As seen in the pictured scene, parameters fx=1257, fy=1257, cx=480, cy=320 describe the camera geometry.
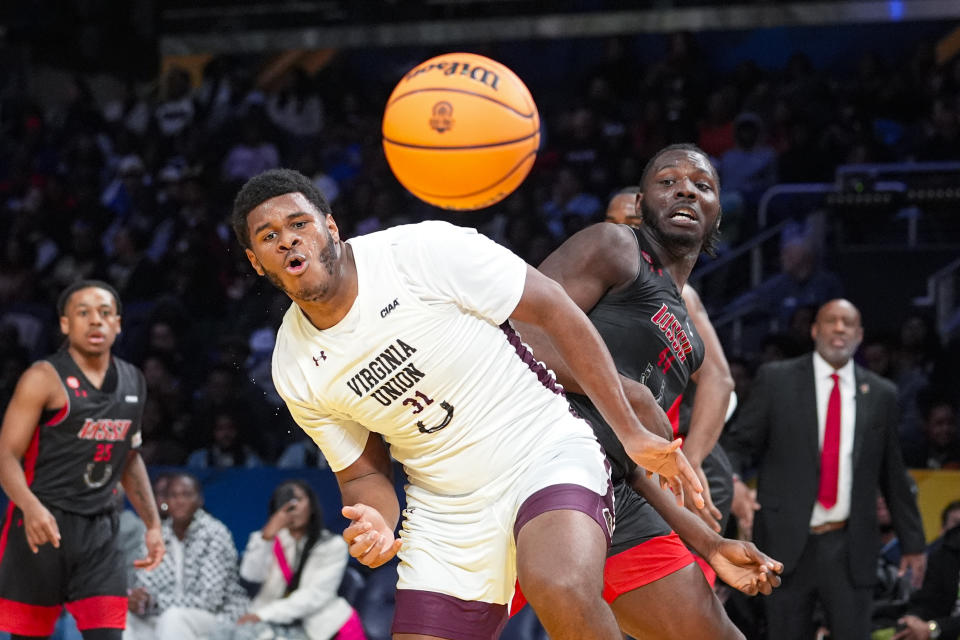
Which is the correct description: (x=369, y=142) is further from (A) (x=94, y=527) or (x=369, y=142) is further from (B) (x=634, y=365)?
(B) (x=634, y=365)

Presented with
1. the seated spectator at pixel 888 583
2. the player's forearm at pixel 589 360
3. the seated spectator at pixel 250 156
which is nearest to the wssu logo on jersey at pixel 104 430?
the player's forearm at pixel 589 360

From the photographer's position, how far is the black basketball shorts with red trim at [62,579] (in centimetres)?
569

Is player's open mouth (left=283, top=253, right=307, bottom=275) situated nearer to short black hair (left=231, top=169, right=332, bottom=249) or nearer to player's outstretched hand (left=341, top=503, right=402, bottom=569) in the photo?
short black hair (left=231, top=169, right=332, bottom=249)

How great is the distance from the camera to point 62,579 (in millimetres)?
5777

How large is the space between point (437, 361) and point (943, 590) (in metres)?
4.32

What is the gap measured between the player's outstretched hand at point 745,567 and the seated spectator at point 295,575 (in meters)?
3.78

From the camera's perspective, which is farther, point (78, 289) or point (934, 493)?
point (934, 493)

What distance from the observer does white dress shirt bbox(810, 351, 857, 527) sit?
6363 millimetres

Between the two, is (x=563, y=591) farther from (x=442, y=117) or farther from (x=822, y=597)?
(x=822, y=597)

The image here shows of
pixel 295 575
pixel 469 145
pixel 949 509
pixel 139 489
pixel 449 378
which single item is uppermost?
pixel 469 145

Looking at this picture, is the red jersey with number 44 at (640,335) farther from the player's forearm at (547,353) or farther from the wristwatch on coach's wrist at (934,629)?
the wristwatch on coach's wrist at (934,629)

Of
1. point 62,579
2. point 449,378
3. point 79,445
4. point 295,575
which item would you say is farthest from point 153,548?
point 449,378

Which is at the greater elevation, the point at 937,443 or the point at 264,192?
the point at 264,192

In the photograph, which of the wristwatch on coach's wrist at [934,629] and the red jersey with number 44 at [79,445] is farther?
the wristwatch on coach's wrist at [934,629]
